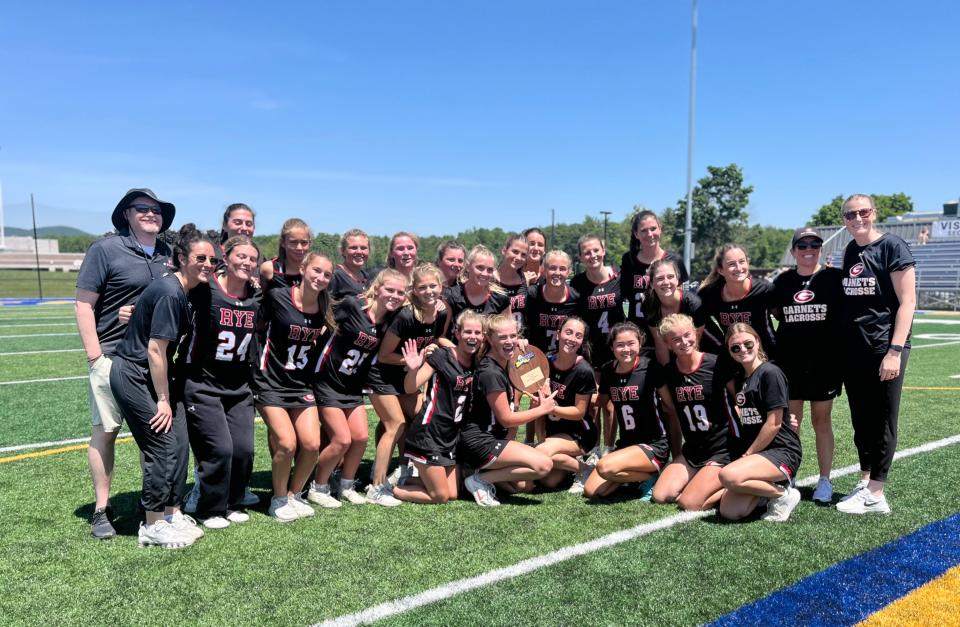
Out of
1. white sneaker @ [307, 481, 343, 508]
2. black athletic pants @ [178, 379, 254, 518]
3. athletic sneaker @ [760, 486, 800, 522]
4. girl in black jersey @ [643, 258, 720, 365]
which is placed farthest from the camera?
girl in black jersey @ [643, 258, 720, 365]

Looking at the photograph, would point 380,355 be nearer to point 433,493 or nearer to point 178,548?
point 433,493

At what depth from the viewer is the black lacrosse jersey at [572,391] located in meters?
4.79

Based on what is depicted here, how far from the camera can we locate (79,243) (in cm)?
11775

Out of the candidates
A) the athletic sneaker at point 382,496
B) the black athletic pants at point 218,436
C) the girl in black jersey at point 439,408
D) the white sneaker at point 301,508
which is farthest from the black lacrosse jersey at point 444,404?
the black athletic pants at point 218,436

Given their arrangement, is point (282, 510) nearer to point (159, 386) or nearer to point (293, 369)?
point (293, 369)

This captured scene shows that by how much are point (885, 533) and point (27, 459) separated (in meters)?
6.27

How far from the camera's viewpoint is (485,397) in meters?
4.56

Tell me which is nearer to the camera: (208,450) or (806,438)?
(208,450)

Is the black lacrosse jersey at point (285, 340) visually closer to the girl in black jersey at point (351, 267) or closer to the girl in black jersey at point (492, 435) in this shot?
the girl in black jersey at point (351, 267)

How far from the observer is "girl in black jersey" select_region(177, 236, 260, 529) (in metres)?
3.88

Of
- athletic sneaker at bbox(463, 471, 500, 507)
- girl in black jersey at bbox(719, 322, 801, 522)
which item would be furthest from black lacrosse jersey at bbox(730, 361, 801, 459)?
athletic sneaker at bbox(463, 471, 500, 507)

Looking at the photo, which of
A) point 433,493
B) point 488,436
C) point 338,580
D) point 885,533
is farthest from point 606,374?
point 338,580

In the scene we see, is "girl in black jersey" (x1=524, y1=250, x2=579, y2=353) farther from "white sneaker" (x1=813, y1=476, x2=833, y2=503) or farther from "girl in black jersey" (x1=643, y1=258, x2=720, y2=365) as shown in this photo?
"white sneaker" (x1=813, y1=476, x2=833, y2=503)

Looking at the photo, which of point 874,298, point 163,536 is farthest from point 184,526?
point 874,298
